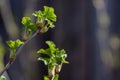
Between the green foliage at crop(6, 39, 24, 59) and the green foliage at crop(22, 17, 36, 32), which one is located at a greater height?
the green foliage at crop(22, 17, 36, 32)

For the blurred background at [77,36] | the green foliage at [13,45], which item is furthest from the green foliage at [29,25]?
the blurred background at [77,36]

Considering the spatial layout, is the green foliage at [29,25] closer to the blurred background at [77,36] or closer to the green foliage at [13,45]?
the green foliage at [13,45]

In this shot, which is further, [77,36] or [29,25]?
[77,36]

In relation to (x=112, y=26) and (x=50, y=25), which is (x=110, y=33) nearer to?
(x=112, y=26)

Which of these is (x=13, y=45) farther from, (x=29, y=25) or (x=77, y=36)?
(x=77, y=36)

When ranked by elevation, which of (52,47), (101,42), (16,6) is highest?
(52,47)

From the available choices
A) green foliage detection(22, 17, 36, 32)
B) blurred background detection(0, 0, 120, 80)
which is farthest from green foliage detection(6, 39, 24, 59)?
blurred background detection(0, 0, 120, 80)

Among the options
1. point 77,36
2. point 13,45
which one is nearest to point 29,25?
point 13,45

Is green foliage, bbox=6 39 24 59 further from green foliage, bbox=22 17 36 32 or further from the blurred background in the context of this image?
the blurred background

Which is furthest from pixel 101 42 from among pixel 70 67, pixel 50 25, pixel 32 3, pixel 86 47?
pixel 50 25
